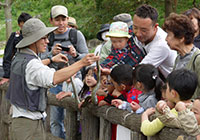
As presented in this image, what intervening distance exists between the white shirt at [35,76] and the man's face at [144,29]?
1.07 meters

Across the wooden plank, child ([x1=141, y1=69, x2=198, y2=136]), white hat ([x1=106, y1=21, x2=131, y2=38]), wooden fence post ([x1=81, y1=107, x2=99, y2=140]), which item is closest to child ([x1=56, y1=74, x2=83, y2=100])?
wooden fence post ([x1=81, y1=107, x2=99, y2=140])

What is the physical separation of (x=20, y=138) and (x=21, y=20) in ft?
9.12

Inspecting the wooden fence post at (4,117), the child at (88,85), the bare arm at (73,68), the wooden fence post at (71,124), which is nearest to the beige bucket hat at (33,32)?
the bare arm at (73,68)

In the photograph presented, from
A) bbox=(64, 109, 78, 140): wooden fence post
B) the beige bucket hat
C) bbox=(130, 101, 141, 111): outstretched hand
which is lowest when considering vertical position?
bbox=(64, 109, 78, 140): wooden fence post

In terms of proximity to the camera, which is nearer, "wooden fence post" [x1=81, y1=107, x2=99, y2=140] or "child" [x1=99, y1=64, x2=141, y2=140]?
"child" [x1=99, y1=64, x2=141, y2=140]

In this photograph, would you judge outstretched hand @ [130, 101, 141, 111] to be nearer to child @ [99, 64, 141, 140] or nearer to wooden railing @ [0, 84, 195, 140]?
wooden railing @ [0, 84, 195, 140]

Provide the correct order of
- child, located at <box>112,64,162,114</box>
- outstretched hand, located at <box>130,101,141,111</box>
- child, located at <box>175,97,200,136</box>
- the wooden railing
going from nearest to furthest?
child, located at <box>175,97,200,136</box> → the wooden railing → outstretched hand, located at <box>130,101,141,111</box> → child, located at <box>112,64,162,114</box>

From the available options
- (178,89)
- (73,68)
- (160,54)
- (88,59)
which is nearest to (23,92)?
(73,68)

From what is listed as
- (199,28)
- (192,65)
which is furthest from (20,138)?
(199,28)

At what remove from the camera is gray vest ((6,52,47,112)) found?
11.4ft

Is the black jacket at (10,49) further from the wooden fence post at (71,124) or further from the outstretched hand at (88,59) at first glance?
the outstretched hand at (88,59)

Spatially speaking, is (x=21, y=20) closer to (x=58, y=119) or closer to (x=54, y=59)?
(x=58, y=119)

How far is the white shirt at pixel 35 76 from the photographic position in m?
3.30

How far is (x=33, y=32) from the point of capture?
362cm
